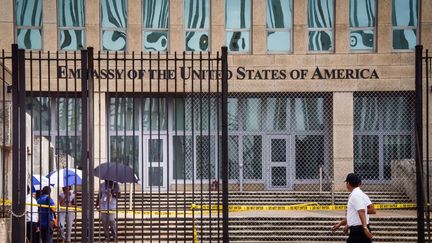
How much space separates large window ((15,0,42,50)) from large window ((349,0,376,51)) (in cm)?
1135

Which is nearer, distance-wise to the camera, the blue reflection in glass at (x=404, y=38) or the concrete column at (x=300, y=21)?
the concrete column at (x=300, y=21)

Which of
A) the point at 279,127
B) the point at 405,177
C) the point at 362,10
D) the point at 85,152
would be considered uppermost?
the point at 362,10

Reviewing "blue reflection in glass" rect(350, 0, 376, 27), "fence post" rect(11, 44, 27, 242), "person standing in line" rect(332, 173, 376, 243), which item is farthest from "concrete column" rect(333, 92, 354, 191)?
"fence post" rect(11, 44, 27, 242)

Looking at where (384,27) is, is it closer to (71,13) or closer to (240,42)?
(240,42)

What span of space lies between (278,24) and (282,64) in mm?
1519

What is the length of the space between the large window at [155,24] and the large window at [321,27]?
5303 millimetres

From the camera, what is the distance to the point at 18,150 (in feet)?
32.5

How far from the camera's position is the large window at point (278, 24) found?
26.6 metres

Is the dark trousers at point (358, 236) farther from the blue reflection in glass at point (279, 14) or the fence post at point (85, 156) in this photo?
the blue reflection in glass at point (279, 14)

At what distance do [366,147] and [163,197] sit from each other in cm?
809

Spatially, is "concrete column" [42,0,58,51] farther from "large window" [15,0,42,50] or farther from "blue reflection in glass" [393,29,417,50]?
"blue reflection in glass" [393,29,417,50]

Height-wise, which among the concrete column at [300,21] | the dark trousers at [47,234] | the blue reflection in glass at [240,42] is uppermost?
the concrete column at [300,21]

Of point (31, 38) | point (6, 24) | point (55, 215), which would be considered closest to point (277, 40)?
point (31, 38)

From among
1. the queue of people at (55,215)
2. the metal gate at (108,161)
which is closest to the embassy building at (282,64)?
the metal gate at (108,161)
